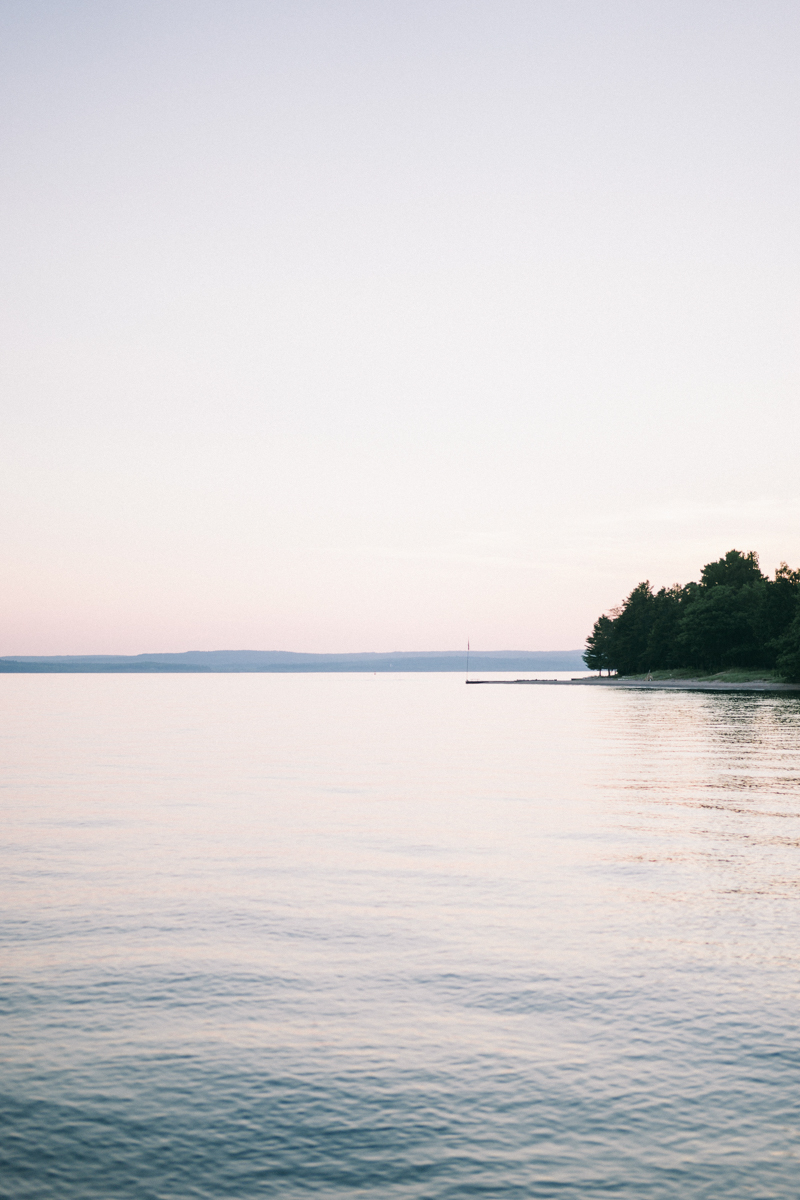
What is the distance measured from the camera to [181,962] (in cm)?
1439

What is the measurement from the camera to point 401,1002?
12539 millimetres

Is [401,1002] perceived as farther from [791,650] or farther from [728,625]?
[728,625]

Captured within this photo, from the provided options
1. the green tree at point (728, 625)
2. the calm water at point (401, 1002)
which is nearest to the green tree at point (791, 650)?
the green tree at point (728, 625)

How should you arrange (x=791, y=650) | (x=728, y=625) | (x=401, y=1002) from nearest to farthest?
1. (x=401, y=1002)
2. (x=791, y=650)
3. (x=728, y=625)

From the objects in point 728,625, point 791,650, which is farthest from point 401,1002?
point 728,625

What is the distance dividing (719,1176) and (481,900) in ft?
33.5

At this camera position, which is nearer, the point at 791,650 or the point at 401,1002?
the point at 401,1002

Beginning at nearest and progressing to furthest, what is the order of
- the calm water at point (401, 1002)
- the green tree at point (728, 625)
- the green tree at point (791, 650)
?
the calm water at point (401, 1002)
the green tree at point (791, 650)
the green tree at point (728, 625)

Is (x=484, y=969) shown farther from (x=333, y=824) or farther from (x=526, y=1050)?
(x=333, y=824)

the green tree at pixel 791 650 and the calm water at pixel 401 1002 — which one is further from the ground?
the green tree at pixel 791 650

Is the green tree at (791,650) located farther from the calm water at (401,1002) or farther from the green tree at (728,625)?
the calm water at (401,1002)

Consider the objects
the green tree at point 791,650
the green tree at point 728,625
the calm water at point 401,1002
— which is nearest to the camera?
the calm water at point 401,1002

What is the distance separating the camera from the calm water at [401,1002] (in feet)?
28.0

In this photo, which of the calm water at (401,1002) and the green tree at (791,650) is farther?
the green tree at (791,650)
